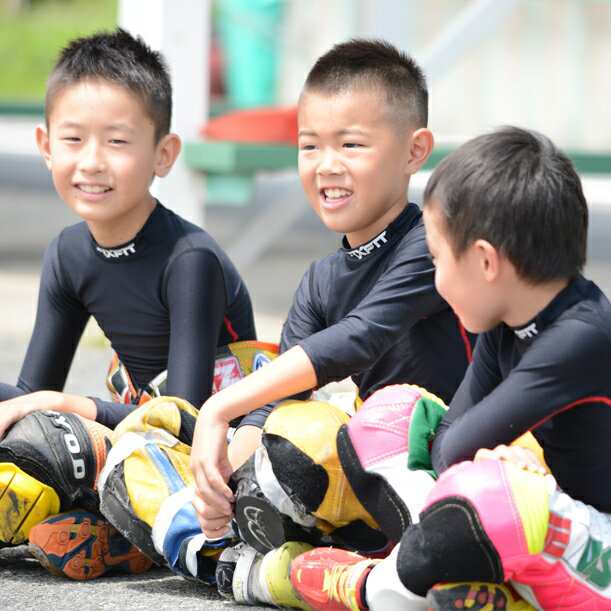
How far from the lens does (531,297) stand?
2.24 metres

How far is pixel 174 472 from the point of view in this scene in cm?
258

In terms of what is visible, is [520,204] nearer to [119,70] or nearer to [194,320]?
[194,320]

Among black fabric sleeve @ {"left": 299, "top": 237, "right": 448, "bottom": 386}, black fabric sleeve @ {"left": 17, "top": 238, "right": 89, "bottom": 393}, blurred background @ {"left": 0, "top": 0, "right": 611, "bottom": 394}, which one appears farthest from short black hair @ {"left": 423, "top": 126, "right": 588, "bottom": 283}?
blurred background @ {"left": 0, "top": 0, "right": 611, "bottom": 394}

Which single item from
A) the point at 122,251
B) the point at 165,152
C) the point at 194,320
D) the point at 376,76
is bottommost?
the point at 194,320

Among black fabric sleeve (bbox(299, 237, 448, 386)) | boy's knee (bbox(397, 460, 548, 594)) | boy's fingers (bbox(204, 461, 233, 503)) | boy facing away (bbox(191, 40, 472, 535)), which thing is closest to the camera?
boy's knee (bbox(397, 460, 548, 594))

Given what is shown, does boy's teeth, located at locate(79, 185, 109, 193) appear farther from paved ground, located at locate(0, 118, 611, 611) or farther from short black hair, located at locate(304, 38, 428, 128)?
paved ground, located at locate(0, 118, 611, 611)

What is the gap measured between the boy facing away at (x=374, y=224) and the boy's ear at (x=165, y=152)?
45 cm

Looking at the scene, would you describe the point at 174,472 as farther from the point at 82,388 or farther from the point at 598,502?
the point at 82,388

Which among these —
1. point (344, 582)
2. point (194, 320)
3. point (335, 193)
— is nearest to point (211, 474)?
point (344, 582)

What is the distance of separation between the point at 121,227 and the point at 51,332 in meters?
0.29

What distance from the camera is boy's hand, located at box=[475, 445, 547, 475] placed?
2.11m

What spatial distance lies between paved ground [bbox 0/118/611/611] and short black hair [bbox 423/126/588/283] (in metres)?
0.77

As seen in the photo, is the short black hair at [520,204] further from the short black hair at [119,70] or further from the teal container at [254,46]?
the teal container at [254,46]

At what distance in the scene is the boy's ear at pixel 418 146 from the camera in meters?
2.82
